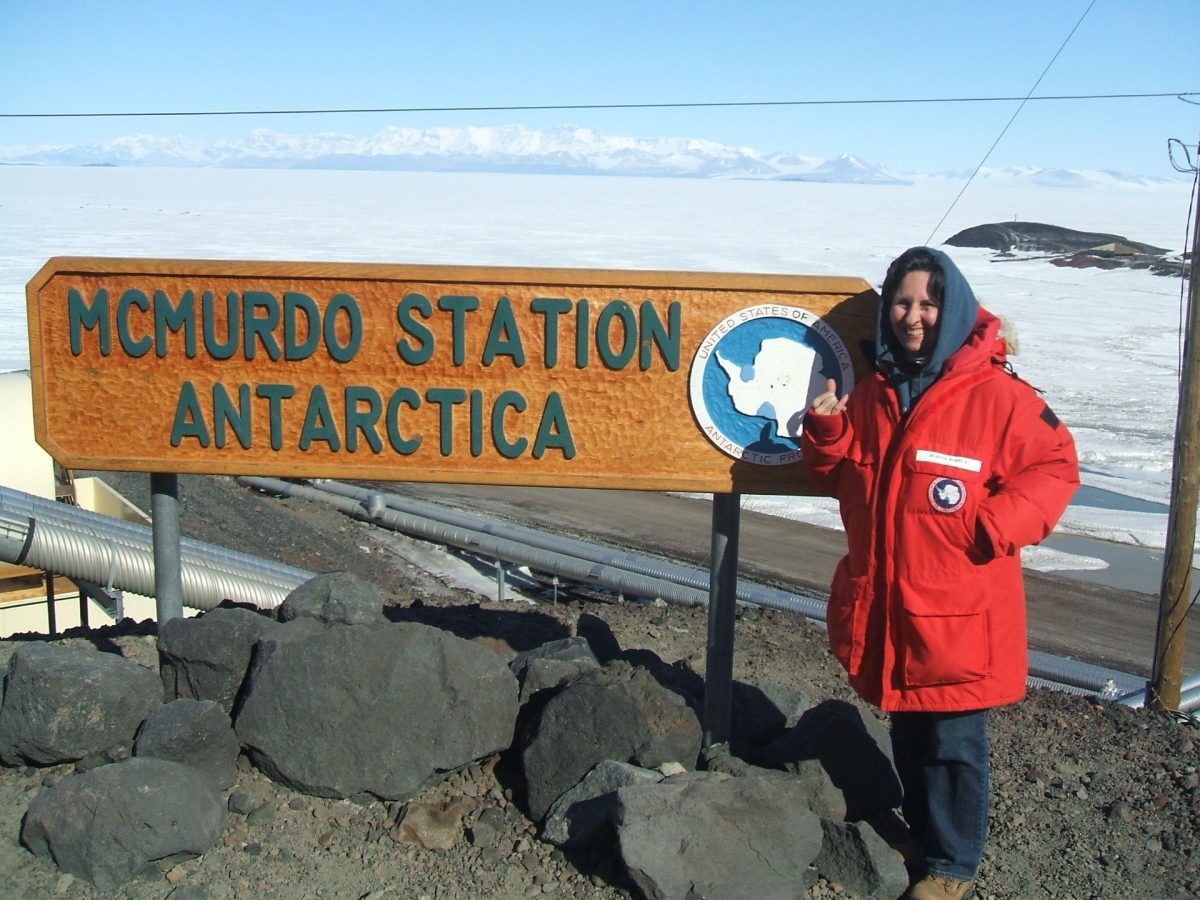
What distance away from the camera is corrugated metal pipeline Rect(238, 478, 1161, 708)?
6172mm

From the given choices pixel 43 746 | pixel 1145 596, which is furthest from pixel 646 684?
pixel 1145 596

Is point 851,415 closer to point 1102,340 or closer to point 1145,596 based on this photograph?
point 1145,596

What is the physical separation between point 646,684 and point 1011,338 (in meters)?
1.42

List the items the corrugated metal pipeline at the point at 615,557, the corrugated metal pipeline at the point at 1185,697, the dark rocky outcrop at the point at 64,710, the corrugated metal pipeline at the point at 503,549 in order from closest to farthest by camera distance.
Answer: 1. the dark rocky outcrop at the point at 64,710
2. the corrugated metal pipeline at the point at 1185,697
3. the corrugated metal pipeline at the point at 615,557
4. the corrugated metal pipeline at the point at 503,549

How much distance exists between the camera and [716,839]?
2.70 meters

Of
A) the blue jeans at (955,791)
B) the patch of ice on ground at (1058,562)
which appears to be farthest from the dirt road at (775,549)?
the blue jeans at (955,791)

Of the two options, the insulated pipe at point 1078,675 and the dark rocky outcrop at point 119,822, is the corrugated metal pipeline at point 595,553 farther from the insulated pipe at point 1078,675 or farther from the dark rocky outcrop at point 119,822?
the dark rocky outcrop at point 119,822

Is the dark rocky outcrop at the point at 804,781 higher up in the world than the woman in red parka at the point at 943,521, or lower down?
lower down

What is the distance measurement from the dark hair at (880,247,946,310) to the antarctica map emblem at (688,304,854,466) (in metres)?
0.45

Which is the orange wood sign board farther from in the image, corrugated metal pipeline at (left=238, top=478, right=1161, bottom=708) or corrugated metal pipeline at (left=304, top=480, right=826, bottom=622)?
corrugated metal pipeline at (left=304, top=480, right=826, bottom=622)

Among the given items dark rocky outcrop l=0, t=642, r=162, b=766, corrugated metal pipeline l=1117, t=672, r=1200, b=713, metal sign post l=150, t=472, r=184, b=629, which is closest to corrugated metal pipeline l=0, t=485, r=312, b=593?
metal sign post l=150, t=472, r=184, b=629

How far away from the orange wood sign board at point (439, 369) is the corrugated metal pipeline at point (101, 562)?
9.48 feet

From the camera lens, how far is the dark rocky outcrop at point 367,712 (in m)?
3.11


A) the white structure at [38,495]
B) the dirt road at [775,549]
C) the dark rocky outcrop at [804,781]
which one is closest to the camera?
the dark rocky outcrop at [804,781]
